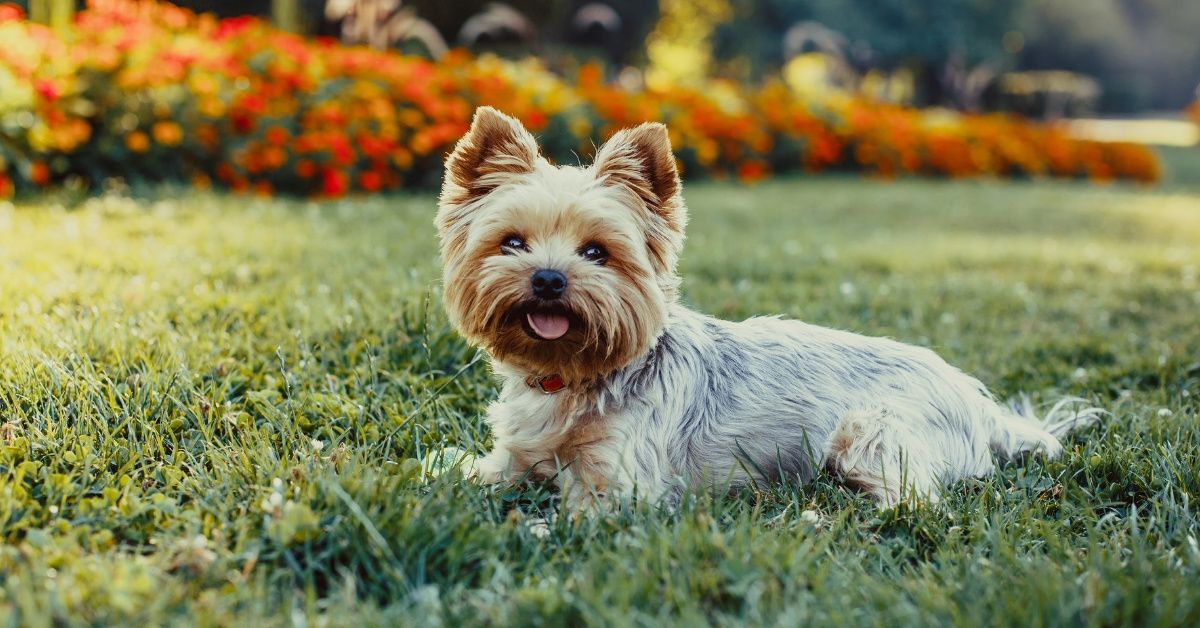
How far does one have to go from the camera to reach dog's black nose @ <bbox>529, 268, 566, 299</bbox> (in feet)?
10.5

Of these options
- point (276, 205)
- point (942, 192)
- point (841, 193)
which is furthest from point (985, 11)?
point (276, 205)

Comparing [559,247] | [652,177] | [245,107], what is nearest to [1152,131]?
[245,107]

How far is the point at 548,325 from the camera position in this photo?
3.29m

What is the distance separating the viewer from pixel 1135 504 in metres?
3.43

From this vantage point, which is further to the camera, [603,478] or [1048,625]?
[603,478]

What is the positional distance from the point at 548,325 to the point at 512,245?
0.35m

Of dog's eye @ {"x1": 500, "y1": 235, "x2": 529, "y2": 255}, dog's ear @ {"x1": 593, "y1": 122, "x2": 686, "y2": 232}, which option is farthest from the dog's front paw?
dog's ear @ {"x1": 593, "y1": 122, "x2": 686, "y2": 232}

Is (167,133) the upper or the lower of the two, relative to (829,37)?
lower

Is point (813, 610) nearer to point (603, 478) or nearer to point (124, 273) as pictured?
point (603, 478)

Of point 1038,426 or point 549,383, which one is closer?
point 549,383

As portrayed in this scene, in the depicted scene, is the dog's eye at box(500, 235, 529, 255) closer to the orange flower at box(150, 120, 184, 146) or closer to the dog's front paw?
the dog's front paw

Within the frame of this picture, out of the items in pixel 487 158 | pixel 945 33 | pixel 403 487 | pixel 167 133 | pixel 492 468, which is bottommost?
pixel 492 468

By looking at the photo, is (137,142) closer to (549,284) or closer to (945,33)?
(549,284)

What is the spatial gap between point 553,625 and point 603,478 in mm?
991
